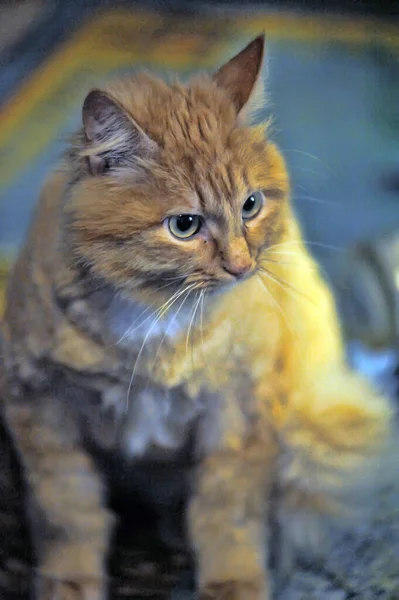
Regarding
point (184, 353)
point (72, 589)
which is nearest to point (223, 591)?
point (72, 589)

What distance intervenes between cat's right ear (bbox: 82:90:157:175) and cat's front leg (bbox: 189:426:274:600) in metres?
0.46

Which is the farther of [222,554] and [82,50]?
[222,554]

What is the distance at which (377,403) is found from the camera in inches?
39.4

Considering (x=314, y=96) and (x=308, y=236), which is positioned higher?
(x=314, y=96)

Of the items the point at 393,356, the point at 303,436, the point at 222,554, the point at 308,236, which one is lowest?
the point at 222,554

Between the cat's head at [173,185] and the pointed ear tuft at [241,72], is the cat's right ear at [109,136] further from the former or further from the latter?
the pointed ear tuft at [241,72]

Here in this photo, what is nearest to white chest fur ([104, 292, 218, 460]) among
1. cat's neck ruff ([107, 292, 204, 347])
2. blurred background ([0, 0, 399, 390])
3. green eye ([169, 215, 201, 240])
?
cat's neck ruff ([107, 292, 204, 347])

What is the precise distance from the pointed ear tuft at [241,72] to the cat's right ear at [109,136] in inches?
5.8

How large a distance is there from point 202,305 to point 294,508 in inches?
14.7

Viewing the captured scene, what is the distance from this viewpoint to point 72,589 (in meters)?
0.98

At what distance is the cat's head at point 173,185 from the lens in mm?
830

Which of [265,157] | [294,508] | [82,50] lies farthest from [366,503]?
[82,50]

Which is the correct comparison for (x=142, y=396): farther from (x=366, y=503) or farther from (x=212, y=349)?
(x=366, y=503)

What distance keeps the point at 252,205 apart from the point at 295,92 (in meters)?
0.18
